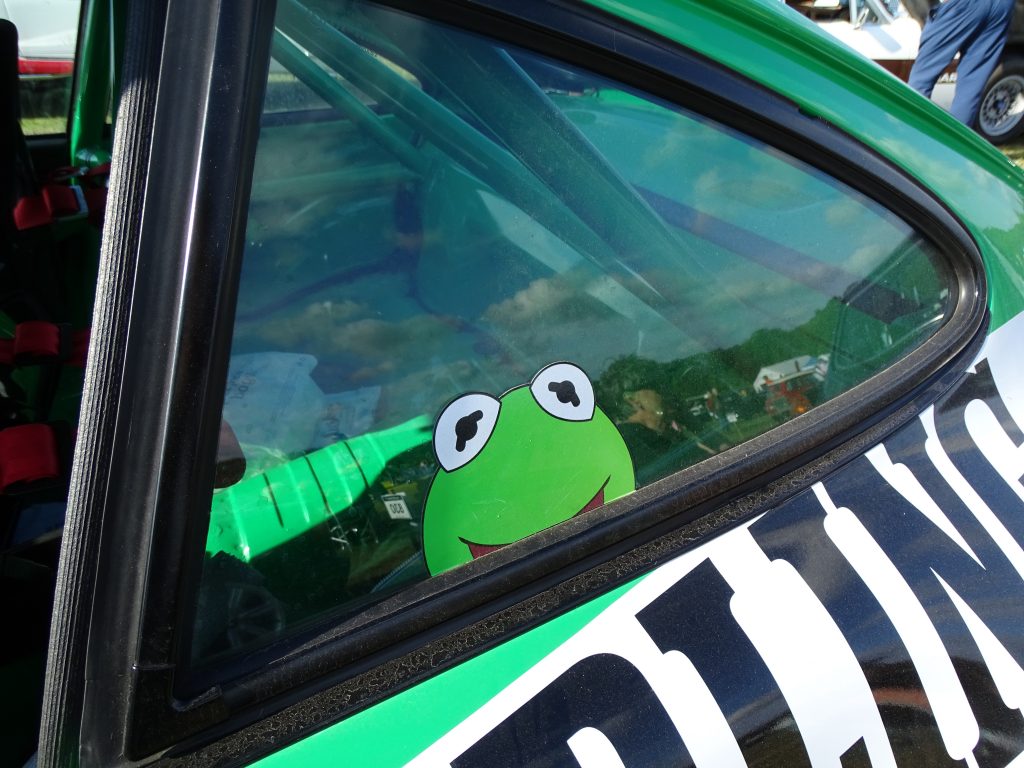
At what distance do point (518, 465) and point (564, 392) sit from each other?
0.31ft

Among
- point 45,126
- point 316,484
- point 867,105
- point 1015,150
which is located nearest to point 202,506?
point 316,484

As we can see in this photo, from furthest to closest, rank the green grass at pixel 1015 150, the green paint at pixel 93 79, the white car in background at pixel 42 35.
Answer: the green grass at pixel 1015 150, the white car in background at pixel 42 35, the green paint at pixel 93 79

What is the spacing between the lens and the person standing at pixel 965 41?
500 cm

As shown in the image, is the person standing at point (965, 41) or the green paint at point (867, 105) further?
the person standing at point (965, 41)

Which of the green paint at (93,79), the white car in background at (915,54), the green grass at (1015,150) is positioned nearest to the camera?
the green paint at (93,79)

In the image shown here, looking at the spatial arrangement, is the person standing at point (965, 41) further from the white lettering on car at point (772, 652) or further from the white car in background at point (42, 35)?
the white lettering on car at point (772, 652)

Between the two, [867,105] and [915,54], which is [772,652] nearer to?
[867,105]

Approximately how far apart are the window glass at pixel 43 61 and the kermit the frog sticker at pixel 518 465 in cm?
206

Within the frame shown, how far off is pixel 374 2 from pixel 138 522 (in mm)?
463

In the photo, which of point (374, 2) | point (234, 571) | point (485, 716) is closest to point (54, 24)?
point (374, 2)

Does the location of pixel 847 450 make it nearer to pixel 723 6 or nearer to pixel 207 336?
pixel 723 6

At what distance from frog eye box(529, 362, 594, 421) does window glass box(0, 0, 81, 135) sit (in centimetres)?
206

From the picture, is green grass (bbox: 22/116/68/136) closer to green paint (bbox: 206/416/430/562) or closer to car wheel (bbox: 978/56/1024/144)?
green paint (bbox: 206/416/430/562)

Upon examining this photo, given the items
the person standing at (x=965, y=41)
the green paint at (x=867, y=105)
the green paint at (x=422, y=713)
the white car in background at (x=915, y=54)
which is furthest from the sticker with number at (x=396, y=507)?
the white car in background at (x=915, y=54)
